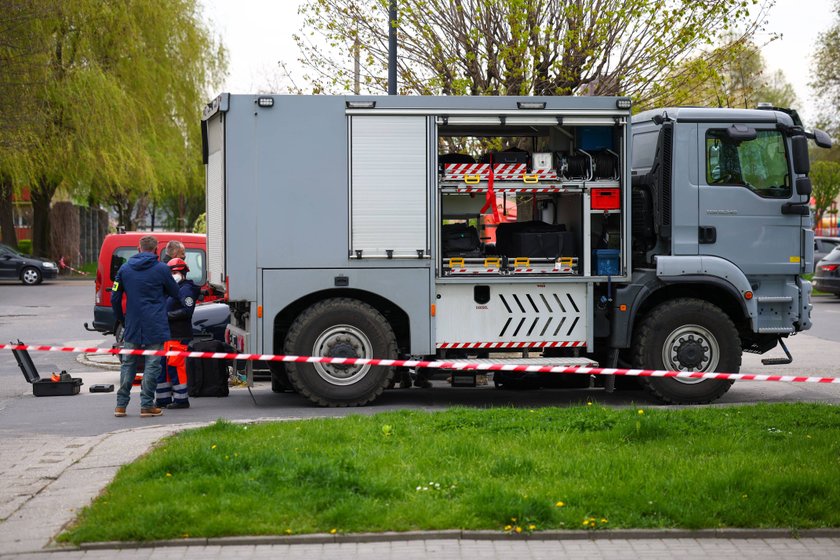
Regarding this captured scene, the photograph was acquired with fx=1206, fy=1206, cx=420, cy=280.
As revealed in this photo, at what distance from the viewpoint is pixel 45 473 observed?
8469 mm

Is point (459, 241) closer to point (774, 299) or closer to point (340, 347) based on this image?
point (340, 347)

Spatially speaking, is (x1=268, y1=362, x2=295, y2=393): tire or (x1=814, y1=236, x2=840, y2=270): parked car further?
(x1=814, y1=236, x2=840, y2=270): parked car

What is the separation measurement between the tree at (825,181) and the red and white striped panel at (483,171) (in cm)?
4903

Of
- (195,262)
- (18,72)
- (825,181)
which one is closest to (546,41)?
(195,262)

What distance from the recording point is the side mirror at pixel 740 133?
39.9ft

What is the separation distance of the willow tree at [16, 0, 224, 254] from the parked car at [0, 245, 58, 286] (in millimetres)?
2504

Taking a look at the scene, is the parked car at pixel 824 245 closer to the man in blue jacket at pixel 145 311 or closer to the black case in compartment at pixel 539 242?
the black case in compartment at pixel 539 242

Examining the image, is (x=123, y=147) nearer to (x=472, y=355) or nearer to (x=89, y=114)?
(x=89, y=114)

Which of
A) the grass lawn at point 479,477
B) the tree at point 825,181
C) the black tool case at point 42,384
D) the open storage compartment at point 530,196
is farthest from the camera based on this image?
the tree at point 825,181

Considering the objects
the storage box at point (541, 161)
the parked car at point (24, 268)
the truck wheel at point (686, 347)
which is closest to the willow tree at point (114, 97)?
the parked car at point (24, 268)

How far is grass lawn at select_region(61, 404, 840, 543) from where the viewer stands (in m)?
6.63

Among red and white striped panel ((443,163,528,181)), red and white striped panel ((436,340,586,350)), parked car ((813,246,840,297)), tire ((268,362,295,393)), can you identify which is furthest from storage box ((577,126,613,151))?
parked car ((813,246,840,297))

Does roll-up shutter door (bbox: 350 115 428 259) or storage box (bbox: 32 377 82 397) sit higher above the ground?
roll-up shutter door (bbox: 350 115 428 259)

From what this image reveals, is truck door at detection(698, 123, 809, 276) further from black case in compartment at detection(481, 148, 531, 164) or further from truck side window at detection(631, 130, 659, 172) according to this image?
black case in compartment at detection(481, 148, 531, 164)
